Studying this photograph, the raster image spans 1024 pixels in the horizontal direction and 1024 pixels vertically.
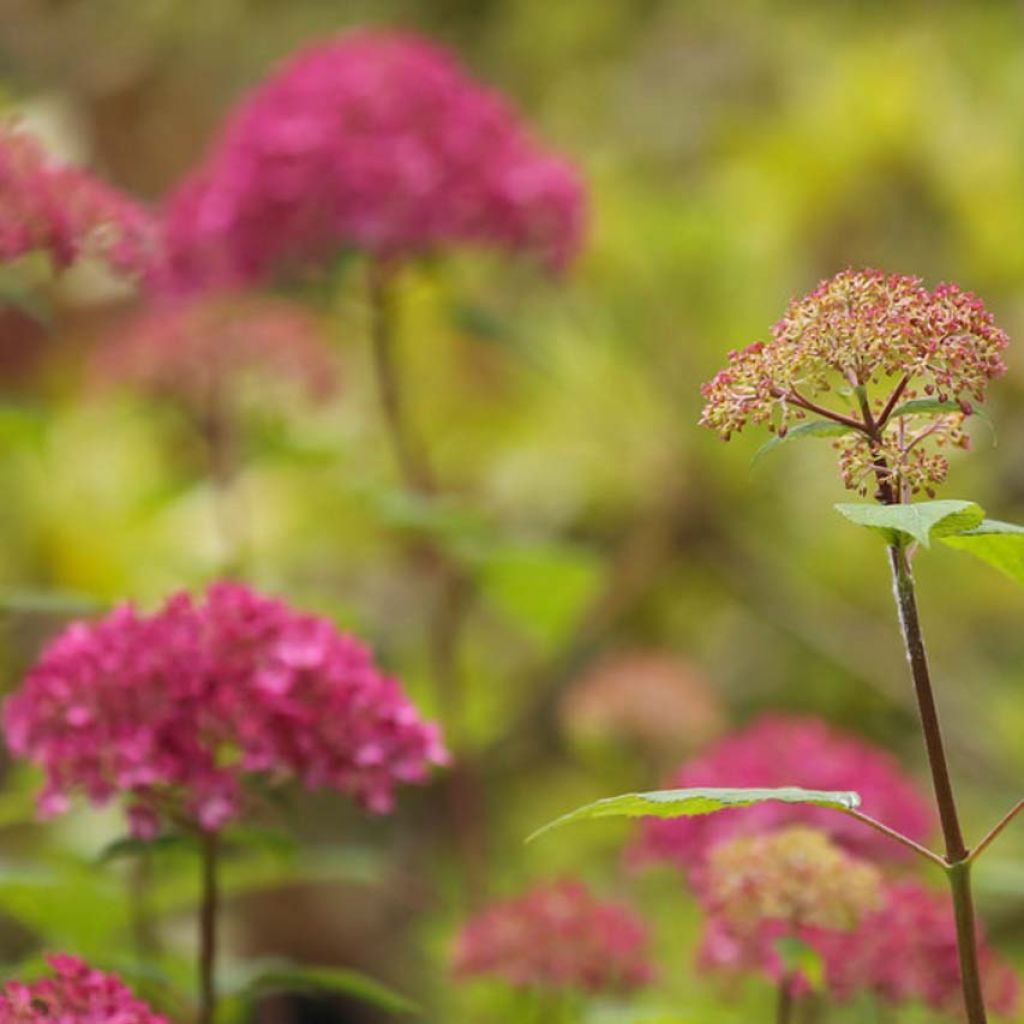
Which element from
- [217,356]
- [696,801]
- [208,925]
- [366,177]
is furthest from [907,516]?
[217,356]

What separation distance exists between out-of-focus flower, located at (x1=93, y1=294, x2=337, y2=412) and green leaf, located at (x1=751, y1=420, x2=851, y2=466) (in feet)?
4.28

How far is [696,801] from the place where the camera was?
3.31 ft

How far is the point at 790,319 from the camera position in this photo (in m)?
0.98

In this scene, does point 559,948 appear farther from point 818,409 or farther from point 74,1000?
point 818,409

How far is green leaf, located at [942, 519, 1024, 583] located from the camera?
97cm

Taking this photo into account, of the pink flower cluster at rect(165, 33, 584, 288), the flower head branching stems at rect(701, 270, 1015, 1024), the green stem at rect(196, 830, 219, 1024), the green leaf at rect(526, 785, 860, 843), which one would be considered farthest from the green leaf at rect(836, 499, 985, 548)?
the pink flower cluster at rect(165, 33, 584, 288)

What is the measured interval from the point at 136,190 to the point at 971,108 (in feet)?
7.56

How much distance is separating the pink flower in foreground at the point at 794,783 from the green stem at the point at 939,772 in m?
0.58

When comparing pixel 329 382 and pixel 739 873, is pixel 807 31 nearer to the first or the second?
pixel 329 382

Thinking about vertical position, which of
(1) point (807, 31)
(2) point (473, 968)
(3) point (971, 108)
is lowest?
(2) point (473, 968)

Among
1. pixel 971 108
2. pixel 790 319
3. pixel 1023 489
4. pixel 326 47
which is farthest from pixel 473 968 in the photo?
pixel 971 108

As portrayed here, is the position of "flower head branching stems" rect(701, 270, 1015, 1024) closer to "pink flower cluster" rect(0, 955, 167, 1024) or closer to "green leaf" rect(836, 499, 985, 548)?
"green leaf" rect(836, 499, 985, 548)

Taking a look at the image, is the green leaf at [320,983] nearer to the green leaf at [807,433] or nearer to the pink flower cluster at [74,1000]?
the pink flower cluster at [74,1000]

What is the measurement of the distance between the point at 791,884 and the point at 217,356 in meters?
1.18
